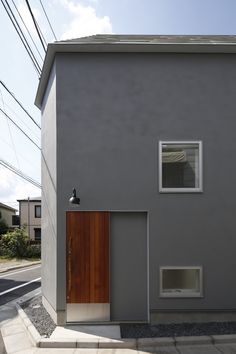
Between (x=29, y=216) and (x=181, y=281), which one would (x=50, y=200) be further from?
(x=29, y=216)

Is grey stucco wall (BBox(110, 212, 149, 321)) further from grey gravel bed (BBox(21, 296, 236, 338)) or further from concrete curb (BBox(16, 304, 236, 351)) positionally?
concrete curb (BBox(16, 304, 236, 351))

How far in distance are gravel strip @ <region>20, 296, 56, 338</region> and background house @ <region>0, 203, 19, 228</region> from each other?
132 ft

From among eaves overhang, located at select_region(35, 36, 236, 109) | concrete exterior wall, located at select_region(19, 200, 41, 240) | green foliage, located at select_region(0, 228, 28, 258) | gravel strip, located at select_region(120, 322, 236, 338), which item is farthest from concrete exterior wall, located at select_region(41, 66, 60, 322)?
concrete exterior wall, located at select_region(19, 200, 41, 240)

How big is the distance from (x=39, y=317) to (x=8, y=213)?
1824 inches

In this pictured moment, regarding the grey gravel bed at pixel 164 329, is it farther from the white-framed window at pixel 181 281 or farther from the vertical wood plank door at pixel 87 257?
the vertical wood plank door at pixel 87 257

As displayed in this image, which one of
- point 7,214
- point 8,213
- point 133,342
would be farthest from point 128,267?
point 8,213

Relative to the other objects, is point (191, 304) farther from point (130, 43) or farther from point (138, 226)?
point (130, 43)

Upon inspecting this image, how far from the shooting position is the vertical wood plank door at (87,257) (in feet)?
24.7

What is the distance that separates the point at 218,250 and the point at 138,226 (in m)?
1.68

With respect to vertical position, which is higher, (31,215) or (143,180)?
(143,180)

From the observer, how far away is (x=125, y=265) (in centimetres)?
767

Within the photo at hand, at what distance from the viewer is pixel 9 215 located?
52906mm

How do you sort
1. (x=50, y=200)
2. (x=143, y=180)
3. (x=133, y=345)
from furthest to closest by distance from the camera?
(x=50, y=200) < (x=143, y=180) < (x=133, y=345)

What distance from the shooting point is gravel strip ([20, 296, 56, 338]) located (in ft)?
23.1
